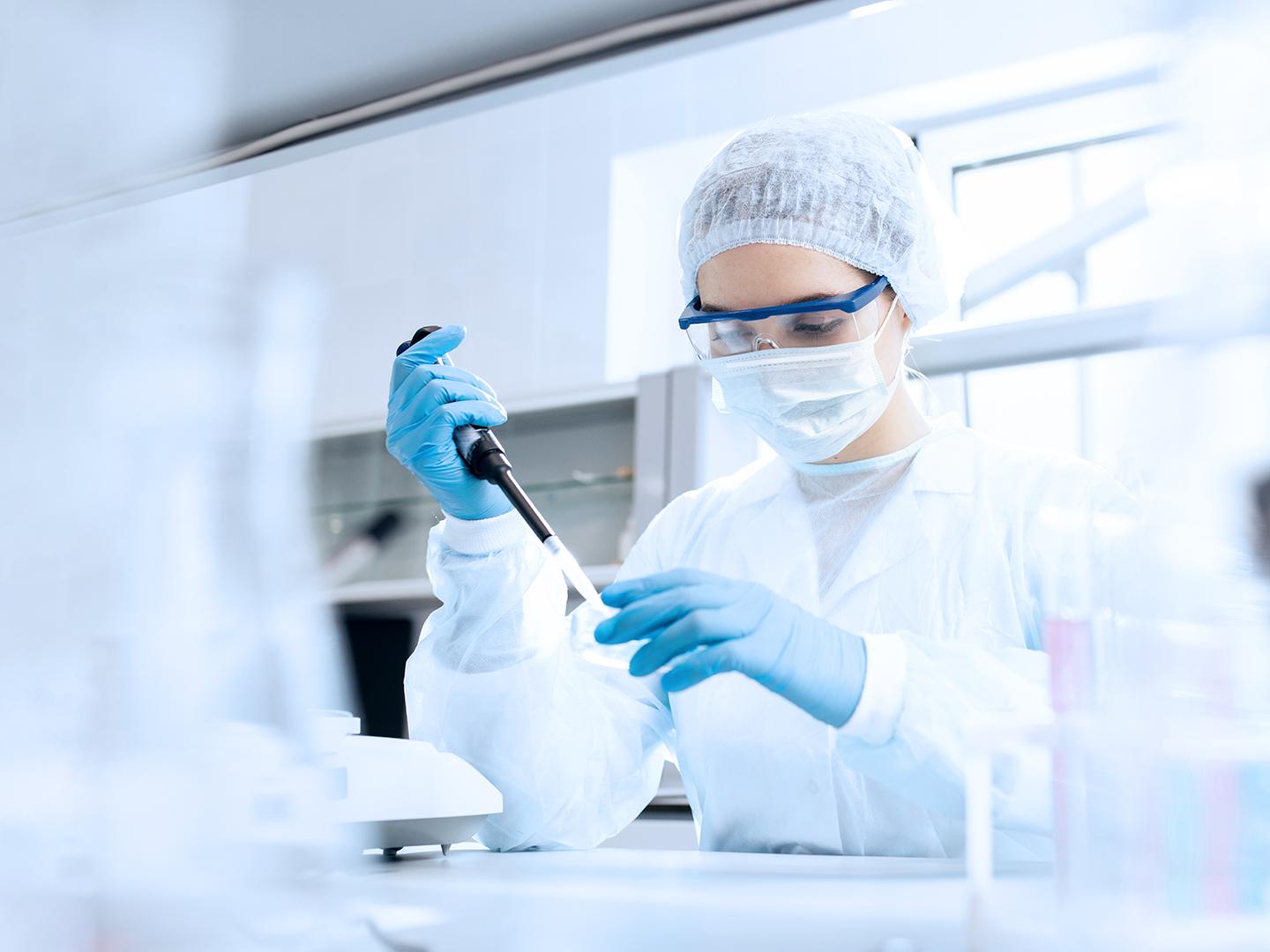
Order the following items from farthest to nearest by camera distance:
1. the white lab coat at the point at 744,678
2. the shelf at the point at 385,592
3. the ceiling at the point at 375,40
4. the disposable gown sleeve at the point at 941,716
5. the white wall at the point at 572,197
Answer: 1. the shelf at the point at 385,592
2. the white wall at the point at 572,197
3. the white lab coat at the point at 744,678
4. the disposable gown sleeve at the point at 941,716
5. the ceiling at the point at 375,40

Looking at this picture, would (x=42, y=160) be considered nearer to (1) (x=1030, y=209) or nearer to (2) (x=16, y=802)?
(2) (x=16, y=802)

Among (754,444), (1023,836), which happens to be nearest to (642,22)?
(1023,836)

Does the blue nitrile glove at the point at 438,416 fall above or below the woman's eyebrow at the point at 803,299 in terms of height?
below

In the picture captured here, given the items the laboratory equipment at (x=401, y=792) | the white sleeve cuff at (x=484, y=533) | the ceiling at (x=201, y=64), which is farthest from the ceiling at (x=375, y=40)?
the white sleeve cuff at (x=484, y=533)

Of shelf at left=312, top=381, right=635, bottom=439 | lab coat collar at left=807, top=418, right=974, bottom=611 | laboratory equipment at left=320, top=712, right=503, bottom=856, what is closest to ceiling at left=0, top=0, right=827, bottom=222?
laboratory equipment at left=320, top=712, right=503, bottom=856

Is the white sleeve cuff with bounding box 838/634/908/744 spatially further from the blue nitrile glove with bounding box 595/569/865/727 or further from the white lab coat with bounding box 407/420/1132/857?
the white lab coat with bounding box 407/420/1132/857

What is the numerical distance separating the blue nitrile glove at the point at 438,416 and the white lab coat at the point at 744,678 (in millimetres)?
45

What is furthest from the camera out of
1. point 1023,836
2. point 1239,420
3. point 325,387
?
point 325,387

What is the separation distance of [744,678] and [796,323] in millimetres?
367

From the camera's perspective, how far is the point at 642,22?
0.45 m

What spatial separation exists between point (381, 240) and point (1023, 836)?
97.0 inches

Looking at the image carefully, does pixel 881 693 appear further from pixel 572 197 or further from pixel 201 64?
pixel 572 197

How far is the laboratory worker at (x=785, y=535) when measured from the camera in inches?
41.9

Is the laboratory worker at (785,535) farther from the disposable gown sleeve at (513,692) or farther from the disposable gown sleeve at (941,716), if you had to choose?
the disposable gown sleeve at (941,716)
